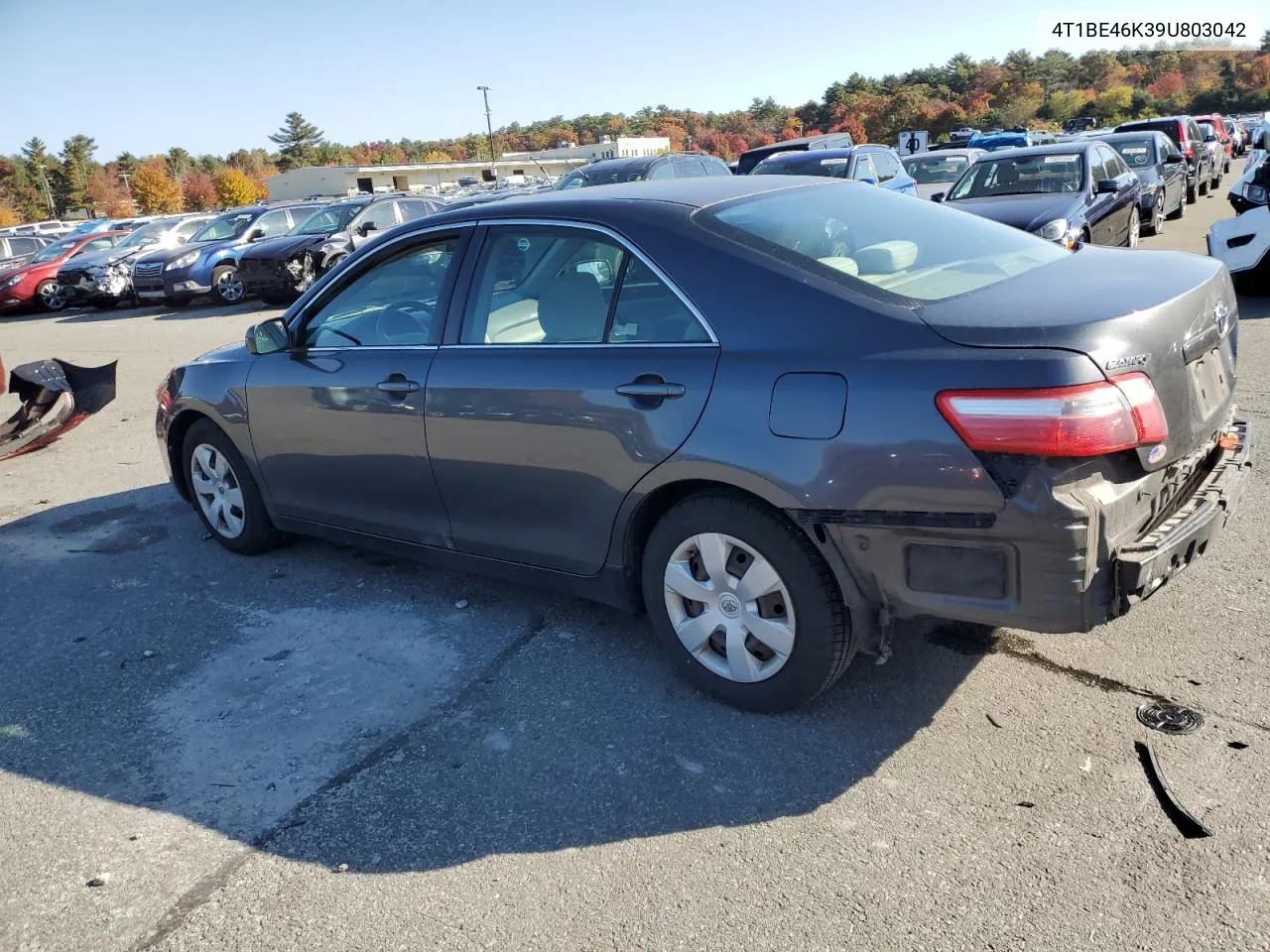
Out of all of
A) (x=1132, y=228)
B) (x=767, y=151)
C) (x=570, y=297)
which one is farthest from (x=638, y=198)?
(x=767, y=151)

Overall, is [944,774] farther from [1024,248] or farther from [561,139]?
[561,139]

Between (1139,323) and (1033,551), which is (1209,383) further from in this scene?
(1033,551)

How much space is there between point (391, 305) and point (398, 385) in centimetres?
46

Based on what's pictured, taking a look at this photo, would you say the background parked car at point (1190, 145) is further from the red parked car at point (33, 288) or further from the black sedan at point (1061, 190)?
the red parked car at point (33, 288)

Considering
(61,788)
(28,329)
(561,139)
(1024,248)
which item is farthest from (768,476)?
(561,139)

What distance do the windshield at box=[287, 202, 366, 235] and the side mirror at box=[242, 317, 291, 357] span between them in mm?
13563

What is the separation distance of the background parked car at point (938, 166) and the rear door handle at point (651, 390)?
56.0 feet

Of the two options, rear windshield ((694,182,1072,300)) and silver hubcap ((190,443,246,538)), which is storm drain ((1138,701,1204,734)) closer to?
rear windshield ((694,182,1072,300))

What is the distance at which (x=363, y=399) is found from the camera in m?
4.30

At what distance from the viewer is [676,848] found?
9.11ft

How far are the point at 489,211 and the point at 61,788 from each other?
2.59 meters

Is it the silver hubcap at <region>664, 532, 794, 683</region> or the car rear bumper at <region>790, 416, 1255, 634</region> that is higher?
the car rear bumper at <region>790, 416, 1255, 634</region>

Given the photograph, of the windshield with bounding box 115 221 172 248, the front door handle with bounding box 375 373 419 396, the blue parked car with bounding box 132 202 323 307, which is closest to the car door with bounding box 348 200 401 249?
the blue parked car with bounding box 132 202 323 307

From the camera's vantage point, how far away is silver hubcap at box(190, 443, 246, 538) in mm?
5242
